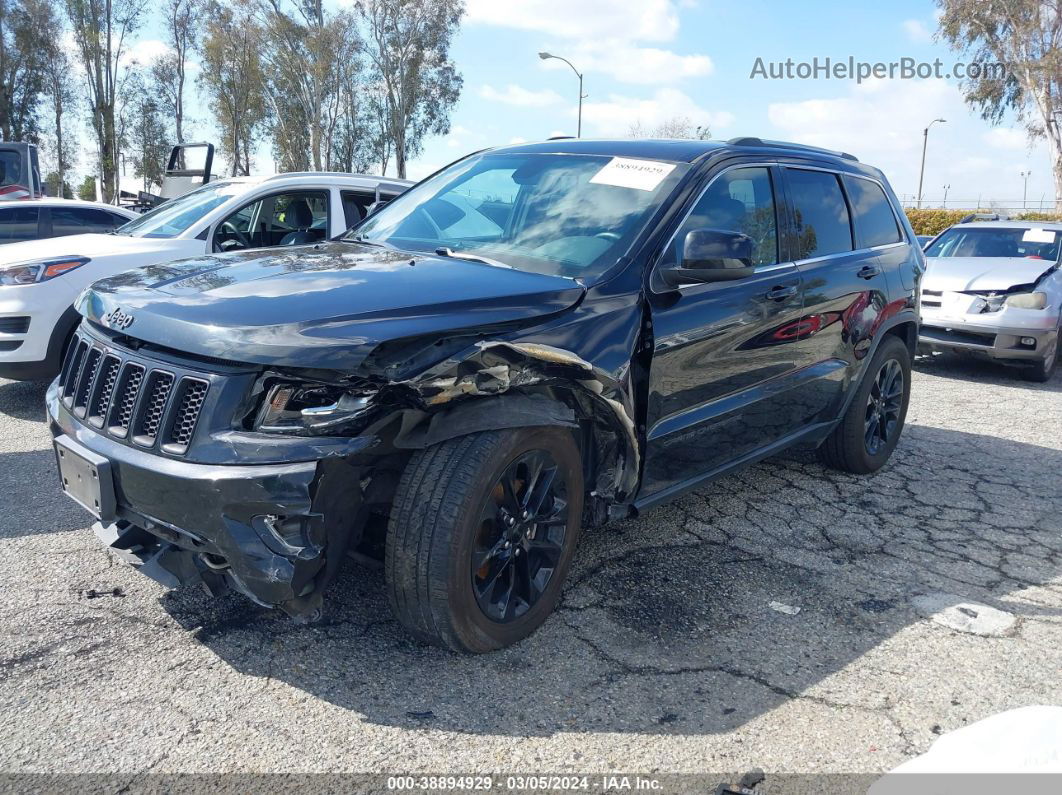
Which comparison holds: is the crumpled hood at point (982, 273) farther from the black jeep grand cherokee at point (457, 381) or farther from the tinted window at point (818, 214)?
the black jeep grand cherokee at point (457, 381)

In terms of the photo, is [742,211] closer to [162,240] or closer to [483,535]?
[483,535]

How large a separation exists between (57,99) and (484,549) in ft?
169

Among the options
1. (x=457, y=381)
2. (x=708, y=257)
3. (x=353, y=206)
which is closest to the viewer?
(x=457, y=381)

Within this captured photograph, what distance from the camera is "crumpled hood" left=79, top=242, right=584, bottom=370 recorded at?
7.79ft

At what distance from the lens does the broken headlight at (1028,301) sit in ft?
28.1

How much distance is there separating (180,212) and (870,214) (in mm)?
5341

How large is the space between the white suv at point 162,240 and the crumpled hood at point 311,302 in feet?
6.62

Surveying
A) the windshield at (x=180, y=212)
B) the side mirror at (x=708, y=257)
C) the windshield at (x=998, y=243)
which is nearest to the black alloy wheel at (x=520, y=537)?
the side mirror at (x=708, y=257)

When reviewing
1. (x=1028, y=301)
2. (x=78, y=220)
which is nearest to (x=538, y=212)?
(x=1028, y=301)

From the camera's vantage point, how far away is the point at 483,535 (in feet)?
8.96

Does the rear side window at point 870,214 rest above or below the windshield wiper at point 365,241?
above

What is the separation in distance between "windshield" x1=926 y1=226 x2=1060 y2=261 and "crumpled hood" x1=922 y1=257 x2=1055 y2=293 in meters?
0.25

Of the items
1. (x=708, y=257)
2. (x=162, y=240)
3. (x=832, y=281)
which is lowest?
(x=832, y=281)

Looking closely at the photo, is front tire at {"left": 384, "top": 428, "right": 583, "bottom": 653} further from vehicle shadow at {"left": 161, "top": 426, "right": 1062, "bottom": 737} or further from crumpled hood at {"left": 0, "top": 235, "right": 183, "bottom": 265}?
crumpled hood at {"left": 0, "top": 235, "right": 183, "bottom": 265}
